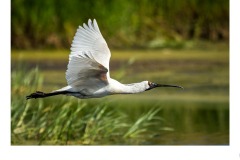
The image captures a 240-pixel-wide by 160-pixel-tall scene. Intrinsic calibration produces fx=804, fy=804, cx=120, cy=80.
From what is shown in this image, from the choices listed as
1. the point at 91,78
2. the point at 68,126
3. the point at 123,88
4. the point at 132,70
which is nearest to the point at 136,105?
the point at 132,70

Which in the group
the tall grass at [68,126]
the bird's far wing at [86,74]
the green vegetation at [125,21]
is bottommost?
the tall grass at [68,126]

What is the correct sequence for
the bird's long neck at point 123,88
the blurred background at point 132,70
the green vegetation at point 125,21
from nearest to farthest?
the bird's long neck at point 123,88, the blurred background at point 132,70, the green vegetation at point 125,21

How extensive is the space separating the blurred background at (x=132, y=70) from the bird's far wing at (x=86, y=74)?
0.78 m

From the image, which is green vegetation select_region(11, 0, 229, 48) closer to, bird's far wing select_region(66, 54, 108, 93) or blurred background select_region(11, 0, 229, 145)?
blurred background select_region(11, 0, 229, 145)

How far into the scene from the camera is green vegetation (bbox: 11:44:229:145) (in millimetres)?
4367

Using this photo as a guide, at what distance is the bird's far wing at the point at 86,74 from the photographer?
3148 millimetres

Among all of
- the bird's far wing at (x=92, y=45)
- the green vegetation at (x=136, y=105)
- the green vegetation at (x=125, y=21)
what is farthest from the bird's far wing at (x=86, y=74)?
the green vegetation at (x=125, y=21)

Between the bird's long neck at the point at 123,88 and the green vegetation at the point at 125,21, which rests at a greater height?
the green vegetation at the point at 125,21

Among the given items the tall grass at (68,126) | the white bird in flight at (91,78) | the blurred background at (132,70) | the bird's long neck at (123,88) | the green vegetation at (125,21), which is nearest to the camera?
the white bird in flight at (91,78)

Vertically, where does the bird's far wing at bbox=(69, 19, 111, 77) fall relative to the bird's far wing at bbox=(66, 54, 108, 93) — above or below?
above

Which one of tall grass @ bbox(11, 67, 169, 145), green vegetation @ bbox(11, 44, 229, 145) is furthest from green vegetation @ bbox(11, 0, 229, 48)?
tall grass @ bbox(11, 67, 169, 145)

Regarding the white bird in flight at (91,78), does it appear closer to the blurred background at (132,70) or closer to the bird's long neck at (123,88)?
the bird's long neck at (123,88)

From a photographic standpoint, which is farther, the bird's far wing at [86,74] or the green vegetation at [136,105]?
the green vegetation at [136,105]
